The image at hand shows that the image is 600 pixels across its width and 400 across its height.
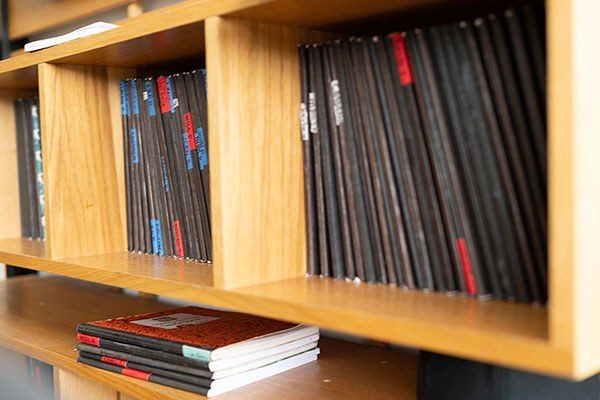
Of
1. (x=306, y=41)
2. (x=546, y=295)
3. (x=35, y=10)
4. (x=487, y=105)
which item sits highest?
(x=35, y=10)

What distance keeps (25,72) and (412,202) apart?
99 cm

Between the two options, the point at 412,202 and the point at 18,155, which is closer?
the point at 412,202

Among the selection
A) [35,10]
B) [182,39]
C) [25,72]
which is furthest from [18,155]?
[182,39]

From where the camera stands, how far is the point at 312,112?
→ 1030 millimetres

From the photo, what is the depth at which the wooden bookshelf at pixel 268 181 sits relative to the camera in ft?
Answer: 2.13

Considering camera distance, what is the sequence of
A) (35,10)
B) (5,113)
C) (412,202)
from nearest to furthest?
(412,202), (5,113), (35,10)

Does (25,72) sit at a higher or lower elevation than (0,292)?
higher

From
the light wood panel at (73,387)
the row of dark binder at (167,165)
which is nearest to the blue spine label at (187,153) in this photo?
the row of dark binder at (167,165)

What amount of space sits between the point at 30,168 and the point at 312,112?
3.42ft

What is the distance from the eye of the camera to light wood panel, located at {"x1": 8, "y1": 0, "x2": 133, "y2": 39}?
6.33 ft

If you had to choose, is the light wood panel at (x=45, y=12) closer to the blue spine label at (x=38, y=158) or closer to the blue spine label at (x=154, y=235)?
the blue spine label at (x=38, y=158)

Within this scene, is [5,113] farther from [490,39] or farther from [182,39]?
[490,39]

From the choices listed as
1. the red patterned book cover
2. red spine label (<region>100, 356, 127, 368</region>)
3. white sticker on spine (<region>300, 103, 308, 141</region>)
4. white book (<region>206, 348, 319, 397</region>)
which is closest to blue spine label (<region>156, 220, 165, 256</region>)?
the red patterned book cover

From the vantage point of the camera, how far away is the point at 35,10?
2217 millimetres
